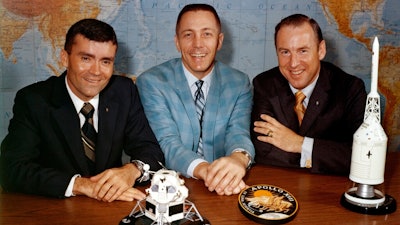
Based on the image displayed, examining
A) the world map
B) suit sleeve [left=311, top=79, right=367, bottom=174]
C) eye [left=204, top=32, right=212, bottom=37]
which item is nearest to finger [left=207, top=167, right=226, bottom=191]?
suit sleeve [left=311, top=79, right=367, bottom=174]

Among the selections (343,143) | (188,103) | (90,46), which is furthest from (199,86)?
(343,143)

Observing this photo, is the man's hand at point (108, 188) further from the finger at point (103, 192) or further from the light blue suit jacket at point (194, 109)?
the light blue suit jacket at point (194, 109)

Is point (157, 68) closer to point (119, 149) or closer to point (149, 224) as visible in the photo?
point (119, 149)

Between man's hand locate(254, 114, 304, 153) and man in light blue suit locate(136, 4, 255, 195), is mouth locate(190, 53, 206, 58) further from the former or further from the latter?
man's hand locate(254, 114, 304, 153)

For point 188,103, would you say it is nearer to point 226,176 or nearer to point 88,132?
point 88,132

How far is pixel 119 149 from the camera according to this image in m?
2.34

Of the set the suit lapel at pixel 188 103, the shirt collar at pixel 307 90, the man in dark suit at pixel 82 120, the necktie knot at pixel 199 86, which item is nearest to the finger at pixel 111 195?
the man in dark suit at pixel 82 120

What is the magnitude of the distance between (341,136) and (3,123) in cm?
185

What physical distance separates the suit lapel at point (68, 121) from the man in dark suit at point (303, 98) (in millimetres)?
826

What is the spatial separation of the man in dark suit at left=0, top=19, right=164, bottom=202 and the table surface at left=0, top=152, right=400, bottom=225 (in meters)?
0.21

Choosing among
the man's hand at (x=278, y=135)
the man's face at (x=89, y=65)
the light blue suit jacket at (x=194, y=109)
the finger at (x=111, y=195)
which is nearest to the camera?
the finger at (x=111, y=195)

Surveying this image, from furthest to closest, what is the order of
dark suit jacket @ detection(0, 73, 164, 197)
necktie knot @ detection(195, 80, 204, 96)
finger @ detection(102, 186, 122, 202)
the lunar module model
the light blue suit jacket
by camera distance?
necktie knot @ detection(195, 80, 204, 96), the light blue suit jacket, dark suit jacket @ detection(0, 73, 164, 197), finger @ detection(102, 186, 122, 202), the lunar module model

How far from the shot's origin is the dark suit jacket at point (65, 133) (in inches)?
79.6

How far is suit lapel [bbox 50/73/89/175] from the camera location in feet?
7.03
